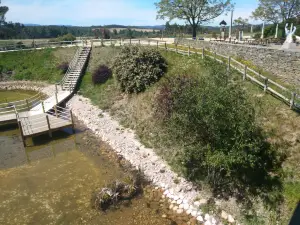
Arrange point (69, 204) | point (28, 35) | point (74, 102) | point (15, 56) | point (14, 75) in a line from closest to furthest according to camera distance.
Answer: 1. point (69, 204)
2. point (74, 102)
3. point (14, 75)
4. point (15, 56)
5. point (28, 35)

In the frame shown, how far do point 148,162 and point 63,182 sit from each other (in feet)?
15.1

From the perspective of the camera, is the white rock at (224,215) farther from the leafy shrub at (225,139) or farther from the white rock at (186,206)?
the white rock at (186,206)

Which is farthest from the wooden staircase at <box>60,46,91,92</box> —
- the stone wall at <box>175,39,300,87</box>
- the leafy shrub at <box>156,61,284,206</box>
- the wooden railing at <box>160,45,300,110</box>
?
the leafy shrub at <box>156,61,284,206</box>

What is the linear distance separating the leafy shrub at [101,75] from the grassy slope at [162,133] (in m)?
0.64

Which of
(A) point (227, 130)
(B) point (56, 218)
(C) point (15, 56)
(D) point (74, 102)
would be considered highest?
(C) point (15, 56)

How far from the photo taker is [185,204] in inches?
434

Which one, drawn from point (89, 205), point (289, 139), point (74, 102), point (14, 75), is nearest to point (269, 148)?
point (289, 139)

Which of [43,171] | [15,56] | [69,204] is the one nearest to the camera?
[69,204]

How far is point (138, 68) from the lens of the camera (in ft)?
67.3

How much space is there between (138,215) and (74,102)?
15.8 m

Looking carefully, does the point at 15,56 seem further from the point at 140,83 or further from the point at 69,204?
the point at 69,204

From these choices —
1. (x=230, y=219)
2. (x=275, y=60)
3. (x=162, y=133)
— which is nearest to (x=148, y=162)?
(x=162, y=133)

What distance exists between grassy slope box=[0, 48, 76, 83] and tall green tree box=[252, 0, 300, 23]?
2904 cm

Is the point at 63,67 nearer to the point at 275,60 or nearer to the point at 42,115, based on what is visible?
the point at 42,115
